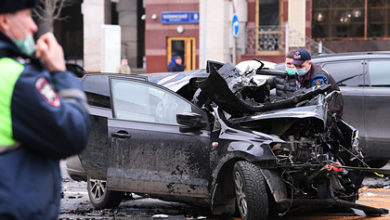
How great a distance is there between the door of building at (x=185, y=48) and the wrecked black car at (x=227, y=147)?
2417 centimetres

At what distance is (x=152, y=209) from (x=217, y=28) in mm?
23010

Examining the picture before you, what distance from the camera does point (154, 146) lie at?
7.50 metres

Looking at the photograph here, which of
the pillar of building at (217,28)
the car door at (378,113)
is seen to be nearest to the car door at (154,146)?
the car door at (378,113)

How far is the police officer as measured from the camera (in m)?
2.47

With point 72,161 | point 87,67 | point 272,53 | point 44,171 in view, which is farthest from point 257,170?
point 87,67

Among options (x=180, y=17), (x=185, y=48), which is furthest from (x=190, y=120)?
(x=185, y=48)

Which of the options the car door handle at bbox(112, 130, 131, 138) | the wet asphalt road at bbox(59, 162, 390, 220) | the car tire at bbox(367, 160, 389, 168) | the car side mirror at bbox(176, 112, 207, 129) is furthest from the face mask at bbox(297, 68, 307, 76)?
the car tire at bbox(367, 160, 389, 168)

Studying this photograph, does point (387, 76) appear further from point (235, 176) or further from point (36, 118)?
point (36, 118)

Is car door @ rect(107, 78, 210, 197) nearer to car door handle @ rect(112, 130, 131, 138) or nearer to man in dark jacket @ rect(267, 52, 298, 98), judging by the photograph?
car door handle @ rect(112, 130, 131, 138)

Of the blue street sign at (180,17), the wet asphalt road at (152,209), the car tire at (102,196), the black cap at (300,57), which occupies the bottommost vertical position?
the wet asphalt road at (152,209)

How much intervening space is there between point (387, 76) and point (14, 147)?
8840 millimetres

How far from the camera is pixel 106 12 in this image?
1362 inches

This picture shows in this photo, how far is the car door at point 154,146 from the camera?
7398 mm

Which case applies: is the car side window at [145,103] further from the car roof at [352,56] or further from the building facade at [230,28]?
the building facade at [230,28]
